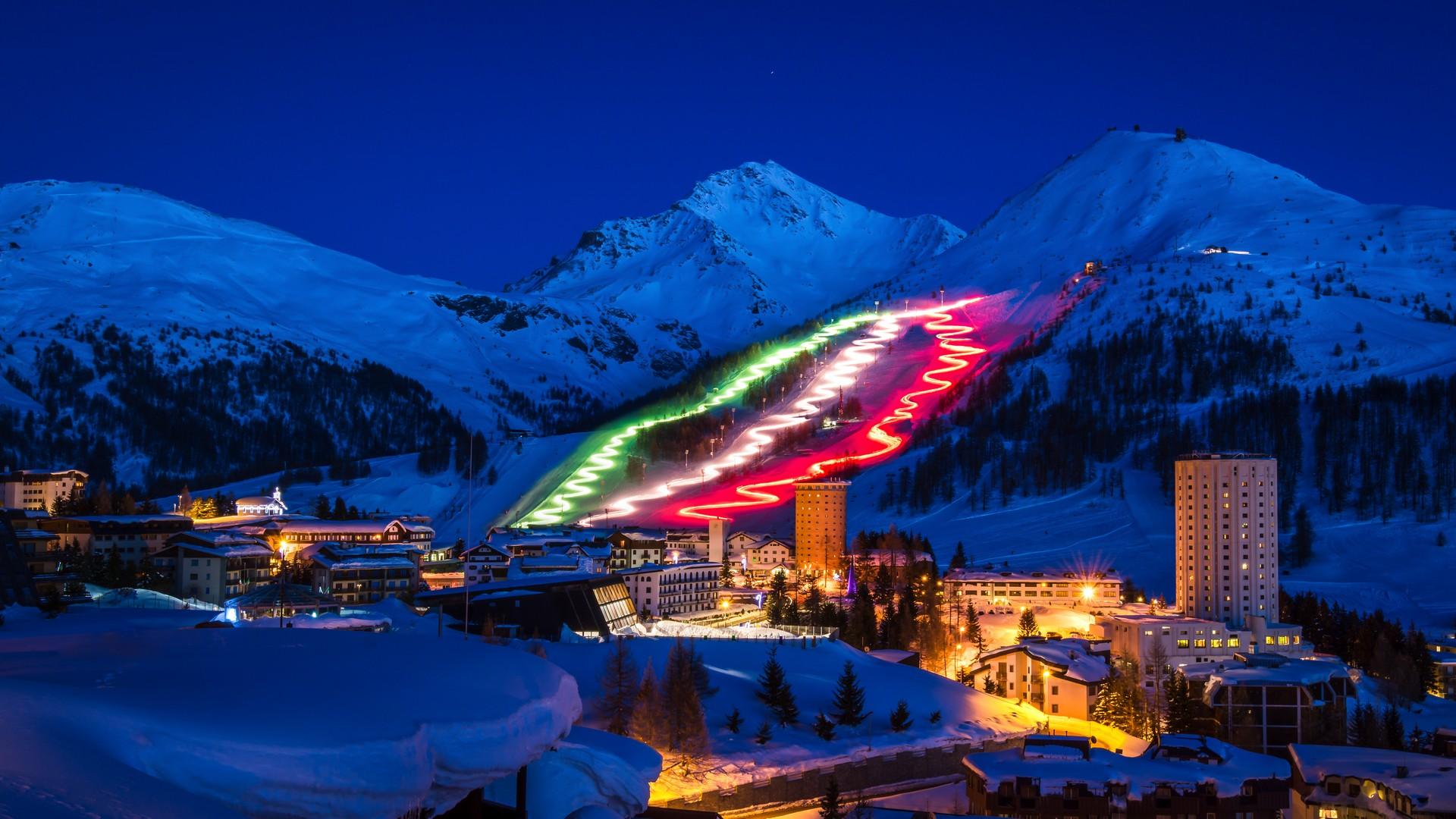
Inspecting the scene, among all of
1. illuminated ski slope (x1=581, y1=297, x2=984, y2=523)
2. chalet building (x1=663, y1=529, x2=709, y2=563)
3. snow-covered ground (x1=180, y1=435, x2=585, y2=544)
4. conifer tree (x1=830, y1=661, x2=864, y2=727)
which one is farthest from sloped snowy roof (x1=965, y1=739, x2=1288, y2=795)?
snow-covered ground (x1=180, y1=435, x2=585, y2=544)

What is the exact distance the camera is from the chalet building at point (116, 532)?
6391 cm

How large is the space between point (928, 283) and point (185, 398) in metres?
92.7

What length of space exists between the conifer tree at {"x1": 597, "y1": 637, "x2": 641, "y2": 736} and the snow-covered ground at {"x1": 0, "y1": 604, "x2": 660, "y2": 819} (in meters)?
15.1

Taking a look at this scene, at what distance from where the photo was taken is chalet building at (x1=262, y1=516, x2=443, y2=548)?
7169 cm

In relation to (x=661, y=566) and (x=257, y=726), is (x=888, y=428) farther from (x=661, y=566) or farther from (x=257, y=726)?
(x=257, y=726)

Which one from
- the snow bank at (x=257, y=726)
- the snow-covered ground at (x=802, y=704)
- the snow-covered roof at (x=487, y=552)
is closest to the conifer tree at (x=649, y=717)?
the snow-covered ground at (x=802, y=704)

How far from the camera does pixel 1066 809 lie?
35.0 metres

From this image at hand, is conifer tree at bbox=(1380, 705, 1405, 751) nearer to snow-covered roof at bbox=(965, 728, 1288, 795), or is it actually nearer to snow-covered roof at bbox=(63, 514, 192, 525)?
snow-covered roof at bbox=(965, 728, 1288, 795)

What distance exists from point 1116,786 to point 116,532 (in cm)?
4888

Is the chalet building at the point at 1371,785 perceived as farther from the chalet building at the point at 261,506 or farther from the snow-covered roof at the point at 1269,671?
the chalet building at the point at 261,506

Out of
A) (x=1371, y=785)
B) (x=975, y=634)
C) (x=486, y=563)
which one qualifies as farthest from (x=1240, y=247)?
(x=1371, y=785)

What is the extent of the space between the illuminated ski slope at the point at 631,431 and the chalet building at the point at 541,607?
140ft

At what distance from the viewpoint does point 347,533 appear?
73.6 metres

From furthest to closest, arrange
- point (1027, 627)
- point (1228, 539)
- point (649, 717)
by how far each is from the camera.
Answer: point (1228, 539) → point (1027, 627) → point (649, 717)
